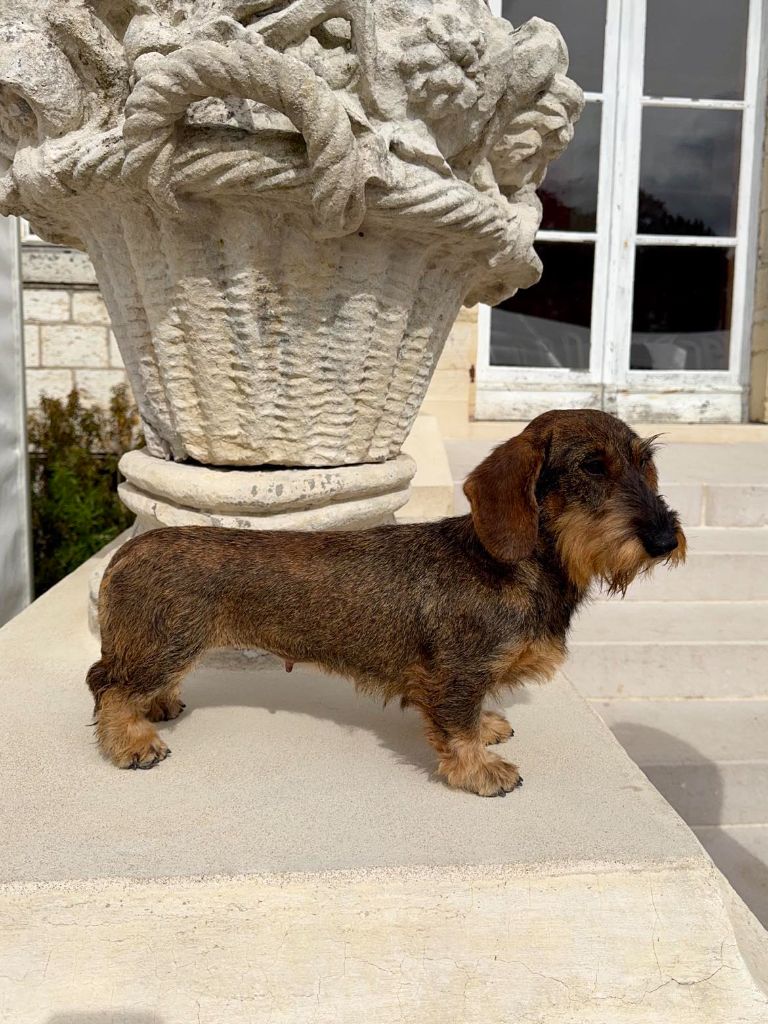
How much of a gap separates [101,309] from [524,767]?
4.75 metres

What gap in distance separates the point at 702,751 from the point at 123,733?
197 centimetres

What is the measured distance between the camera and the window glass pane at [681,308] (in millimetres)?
5309

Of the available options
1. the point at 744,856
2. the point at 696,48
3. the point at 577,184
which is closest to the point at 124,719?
the point at 744,856

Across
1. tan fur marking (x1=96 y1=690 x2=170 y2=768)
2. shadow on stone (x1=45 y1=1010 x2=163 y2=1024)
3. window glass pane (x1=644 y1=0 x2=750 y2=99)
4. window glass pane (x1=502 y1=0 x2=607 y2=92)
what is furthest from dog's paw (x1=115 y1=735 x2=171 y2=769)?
window glass pane (x1=644 y1=0 x2=750 y2=99)

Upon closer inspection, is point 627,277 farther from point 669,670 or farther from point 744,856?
point 744,856

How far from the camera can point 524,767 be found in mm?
1710

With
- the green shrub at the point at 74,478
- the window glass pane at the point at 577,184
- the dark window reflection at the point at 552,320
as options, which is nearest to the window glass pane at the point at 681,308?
the dark window reflection at the point at 552,320

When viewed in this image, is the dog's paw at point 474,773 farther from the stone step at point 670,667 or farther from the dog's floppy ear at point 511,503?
the stone step at point 670,667

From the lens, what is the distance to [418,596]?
1.56 m

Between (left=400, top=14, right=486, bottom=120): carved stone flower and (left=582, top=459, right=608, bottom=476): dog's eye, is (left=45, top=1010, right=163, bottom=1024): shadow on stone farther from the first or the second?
(left=400, top=14, right=486, bottom=120): carved stone flower

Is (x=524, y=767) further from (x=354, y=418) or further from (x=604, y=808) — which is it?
(x=354, y=418)

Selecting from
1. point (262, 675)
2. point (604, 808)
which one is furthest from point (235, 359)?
point (604, 808)

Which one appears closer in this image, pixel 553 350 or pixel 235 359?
pixel 235 359

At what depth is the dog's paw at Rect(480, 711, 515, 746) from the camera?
1.80m
